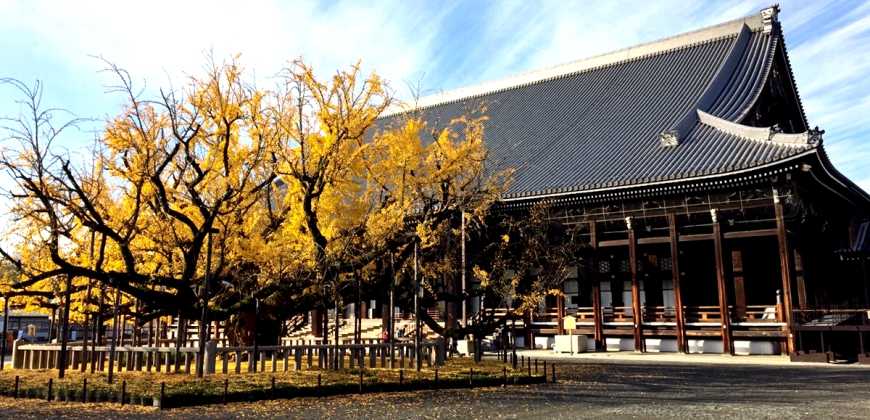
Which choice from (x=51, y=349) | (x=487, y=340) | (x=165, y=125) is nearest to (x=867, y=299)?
(x=487, y=340)

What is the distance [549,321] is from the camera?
28969mm

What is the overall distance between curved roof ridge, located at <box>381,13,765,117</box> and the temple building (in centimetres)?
11

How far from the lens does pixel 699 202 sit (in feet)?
80.1

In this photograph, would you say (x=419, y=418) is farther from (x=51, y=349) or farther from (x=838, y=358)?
(x=838, y=358)

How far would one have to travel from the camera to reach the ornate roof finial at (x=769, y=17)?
31.2m

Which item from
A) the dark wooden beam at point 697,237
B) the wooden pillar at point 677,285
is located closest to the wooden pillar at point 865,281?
the dark wooden beam at point 697,237

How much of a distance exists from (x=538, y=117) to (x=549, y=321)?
12830 millimetres

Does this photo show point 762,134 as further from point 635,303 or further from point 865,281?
point 865,281

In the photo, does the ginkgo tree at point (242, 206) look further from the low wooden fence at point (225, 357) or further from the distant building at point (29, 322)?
the distant building at point (29, 322)

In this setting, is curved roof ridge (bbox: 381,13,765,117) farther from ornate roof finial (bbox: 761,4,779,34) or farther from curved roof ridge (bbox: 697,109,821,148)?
curved roof ridge (bbox: 697,109,821,148)

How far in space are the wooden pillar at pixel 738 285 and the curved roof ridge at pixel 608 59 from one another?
1296 cm

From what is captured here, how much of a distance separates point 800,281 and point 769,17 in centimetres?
1473

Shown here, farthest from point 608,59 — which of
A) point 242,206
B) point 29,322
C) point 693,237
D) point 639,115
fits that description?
point 29,322

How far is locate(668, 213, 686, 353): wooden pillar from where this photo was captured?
24.3 m
